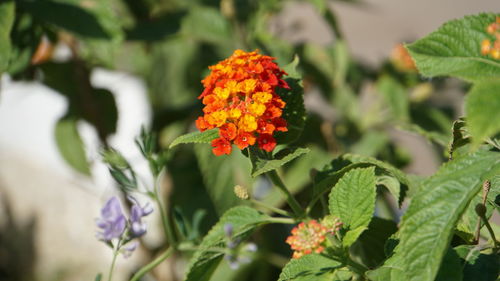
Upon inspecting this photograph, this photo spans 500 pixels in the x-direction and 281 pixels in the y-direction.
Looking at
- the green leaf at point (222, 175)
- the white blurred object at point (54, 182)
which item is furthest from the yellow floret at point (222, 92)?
the white blurred object at point (54, 182)

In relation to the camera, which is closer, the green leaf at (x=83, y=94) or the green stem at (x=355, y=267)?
the green stem at (x=355, y=267)

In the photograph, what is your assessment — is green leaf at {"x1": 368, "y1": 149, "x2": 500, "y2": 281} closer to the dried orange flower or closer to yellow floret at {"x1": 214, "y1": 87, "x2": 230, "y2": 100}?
yellow floret at {"x1": 214, "y1": 87, "x2": 230, "y2": 100}

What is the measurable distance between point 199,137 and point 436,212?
0.27 metres

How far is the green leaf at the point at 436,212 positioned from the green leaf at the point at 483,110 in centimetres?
9

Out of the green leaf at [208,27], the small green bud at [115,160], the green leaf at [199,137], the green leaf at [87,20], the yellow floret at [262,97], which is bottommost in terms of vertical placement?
the small green bud at [115,160]

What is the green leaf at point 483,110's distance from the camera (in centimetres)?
51

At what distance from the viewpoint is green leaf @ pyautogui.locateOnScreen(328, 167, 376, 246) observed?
70cm

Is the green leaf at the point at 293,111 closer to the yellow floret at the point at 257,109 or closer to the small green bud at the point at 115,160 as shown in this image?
the yellow floret at the point at 257,109

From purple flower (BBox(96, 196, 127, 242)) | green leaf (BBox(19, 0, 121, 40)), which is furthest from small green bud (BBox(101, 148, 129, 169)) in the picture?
green leaf (BBox(19, 0, 121, 40))

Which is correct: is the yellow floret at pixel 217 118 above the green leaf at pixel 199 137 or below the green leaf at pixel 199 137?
above

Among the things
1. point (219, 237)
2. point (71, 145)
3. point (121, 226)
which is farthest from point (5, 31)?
point (219, 237)

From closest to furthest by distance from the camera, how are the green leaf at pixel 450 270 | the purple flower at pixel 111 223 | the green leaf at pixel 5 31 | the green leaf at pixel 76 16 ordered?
the green leaf at pixel 450 270, the purple flower at pixel 111 223, the green leaf at pixel 5 31, the green leaf at pixel 76 16

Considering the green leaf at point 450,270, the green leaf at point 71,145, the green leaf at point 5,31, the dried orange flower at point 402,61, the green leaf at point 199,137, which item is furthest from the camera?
the dried orange flower at point 402,61

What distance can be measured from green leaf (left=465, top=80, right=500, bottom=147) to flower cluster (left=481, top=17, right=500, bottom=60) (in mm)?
135
